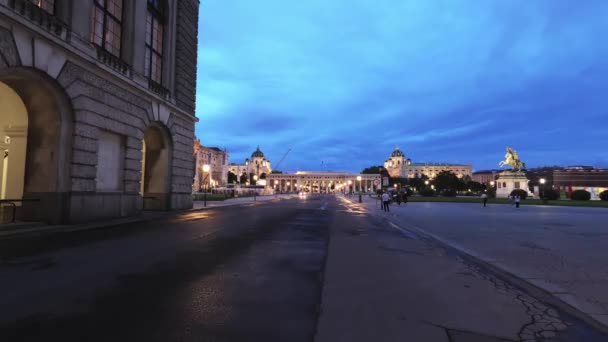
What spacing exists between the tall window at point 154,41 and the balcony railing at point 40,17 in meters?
7.92

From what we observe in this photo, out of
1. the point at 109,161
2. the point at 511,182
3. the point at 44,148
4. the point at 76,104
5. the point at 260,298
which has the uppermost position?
the point at 76,104

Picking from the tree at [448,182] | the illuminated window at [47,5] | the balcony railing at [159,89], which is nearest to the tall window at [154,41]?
the balcony railing at [159,89]

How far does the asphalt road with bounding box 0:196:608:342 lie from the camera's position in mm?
4262

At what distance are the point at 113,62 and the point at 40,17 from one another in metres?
4.69

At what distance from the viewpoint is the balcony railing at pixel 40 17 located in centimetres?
1296

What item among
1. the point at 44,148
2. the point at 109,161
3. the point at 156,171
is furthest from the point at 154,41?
the point at 44,148

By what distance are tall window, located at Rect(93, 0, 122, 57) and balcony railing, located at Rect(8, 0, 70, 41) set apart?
2687 mm

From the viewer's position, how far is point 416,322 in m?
4.66

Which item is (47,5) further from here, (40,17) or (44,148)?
(44,148)

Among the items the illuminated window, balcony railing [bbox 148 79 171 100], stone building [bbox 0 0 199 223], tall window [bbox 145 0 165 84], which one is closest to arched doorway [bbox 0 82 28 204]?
stone building [bbox 0 0 199 223]

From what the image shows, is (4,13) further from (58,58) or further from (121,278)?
(121,278)

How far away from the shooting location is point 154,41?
24250mm

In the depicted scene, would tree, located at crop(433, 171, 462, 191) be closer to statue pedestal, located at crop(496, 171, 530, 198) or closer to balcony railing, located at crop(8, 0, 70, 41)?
statue pedestal, located at crop(496, 171, 530, 198)

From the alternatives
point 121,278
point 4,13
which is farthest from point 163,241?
point 4,13
